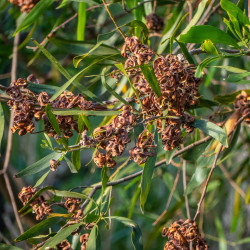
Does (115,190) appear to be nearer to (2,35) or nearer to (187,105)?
Result: (2,35)

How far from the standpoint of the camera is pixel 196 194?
1715mm

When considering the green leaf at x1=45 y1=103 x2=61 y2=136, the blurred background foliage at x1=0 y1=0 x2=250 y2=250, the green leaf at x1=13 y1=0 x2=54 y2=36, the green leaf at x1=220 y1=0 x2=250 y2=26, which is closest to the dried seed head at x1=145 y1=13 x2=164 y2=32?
the blurred background foliage at x1=0 y1=0 x2=250 y2=250

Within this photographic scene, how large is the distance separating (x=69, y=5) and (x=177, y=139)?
75 cm

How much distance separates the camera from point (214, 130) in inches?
26.4

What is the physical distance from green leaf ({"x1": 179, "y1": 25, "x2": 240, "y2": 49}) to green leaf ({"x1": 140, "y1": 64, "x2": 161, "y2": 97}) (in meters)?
0.07

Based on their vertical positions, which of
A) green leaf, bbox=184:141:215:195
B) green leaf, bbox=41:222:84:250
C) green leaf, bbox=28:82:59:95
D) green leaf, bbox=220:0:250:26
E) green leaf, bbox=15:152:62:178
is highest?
green leaf, bbox=220:0:250:26

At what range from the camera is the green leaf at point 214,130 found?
2.15 feet

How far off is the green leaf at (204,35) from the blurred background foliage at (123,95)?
0.09 meters

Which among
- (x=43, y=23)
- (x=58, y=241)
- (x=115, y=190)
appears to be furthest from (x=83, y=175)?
(x=58, y=241)

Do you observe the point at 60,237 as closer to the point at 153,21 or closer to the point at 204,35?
the point at 204,35

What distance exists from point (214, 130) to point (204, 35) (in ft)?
0.47

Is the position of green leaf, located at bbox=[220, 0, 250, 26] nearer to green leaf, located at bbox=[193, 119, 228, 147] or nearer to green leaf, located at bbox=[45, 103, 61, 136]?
green leaf, located at bbox=[193, 119, 228, 147]

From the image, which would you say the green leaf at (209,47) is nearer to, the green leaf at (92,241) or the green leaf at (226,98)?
the green leaf at (226,98)

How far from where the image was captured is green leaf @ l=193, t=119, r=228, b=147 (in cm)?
66
